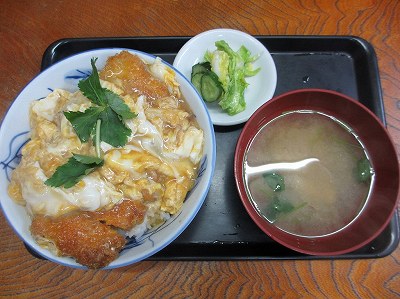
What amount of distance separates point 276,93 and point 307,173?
0.55 meters

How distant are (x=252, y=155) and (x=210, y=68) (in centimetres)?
56

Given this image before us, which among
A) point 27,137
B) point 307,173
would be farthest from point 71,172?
point 307,173

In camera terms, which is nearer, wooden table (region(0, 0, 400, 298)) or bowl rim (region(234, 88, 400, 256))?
bowl rim (region(234, 88, 400, 256))

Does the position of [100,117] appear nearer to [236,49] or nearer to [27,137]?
[27,137]

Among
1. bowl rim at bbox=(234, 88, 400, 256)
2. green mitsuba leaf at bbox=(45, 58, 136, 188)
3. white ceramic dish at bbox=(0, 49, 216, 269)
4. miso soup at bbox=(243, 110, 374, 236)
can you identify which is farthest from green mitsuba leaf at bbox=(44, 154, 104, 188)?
miso soup at bbox=(243, 110, 374, 236)

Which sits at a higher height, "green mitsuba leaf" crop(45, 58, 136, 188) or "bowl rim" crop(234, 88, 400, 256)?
"green mitsuba leaf" crop(45, 58, 136, 188)

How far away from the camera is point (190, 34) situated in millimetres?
2322

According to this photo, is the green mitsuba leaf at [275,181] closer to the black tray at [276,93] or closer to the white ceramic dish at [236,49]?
the black tray at [276,93]

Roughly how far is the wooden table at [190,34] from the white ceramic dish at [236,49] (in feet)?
0.54

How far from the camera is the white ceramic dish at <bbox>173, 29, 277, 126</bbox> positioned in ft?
6.91

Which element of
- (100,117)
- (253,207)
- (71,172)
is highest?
(100,117)

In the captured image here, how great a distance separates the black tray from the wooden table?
0.30ft

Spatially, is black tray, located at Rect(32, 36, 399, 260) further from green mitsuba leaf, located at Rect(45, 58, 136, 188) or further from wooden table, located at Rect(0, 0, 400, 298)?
green mitsuba leaf, located at Rect(45, 58, 136, 188)

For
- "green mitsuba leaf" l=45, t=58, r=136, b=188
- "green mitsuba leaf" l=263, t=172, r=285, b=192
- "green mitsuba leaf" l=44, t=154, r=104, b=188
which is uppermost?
"green mitsuba leaf" l=45, t=58, r=136, b=188
